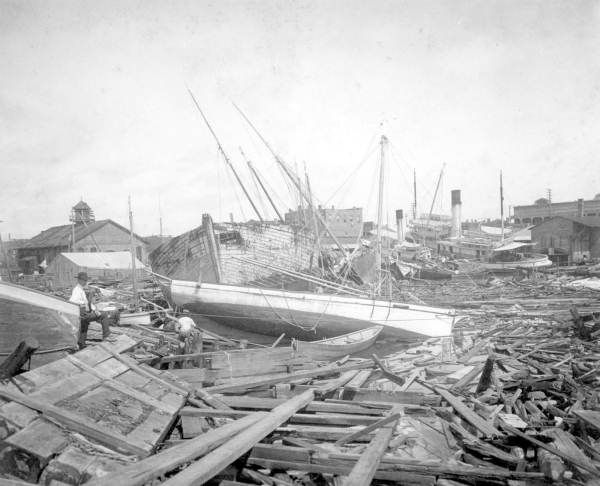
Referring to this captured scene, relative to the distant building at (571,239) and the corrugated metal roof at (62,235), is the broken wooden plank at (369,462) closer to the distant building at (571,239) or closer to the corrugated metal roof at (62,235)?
the distant building at (571,239)

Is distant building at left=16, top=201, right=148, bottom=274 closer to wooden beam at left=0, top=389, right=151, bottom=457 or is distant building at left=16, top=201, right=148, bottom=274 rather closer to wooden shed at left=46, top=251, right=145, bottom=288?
wooden shed at left=46, top=251, right=145, bottom=288

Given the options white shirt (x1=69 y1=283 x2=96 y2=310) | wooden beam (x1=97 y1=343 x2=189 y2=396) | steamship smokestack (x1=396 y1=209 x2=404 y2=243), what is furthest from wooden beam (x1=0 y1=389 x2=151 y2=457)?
steamship smokestack (x1=396 y1=209 x2=404 y2=243)

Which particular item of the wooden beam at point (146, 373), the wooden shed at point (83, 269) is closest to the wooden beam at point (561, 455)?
the wooden beam at point (146, 373)

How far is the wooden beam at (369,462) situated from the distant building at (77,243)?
4795cm

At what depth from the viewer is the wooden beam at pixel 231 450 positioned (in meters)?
3.20

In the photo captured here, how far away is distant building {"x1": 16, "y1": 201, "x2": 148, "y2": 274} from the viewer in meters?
48.0

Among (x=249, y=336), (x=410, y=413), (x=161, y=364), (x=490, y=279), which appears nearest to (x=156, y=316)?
(x=249, y=336)

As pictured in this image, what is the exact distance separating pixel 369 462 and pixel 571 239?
46364 mm

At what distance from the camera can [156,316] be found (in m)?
17.0

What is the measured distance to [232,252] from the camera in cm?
1800

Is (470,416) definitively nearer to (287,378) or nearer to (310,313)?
(287,378)

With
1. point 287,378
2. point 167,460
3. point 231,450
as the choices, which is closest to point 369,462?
point 231,450

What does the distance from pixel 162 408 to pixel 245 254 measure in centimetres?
1319

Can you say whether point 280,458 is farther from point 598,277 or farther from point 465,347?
point 598,277
